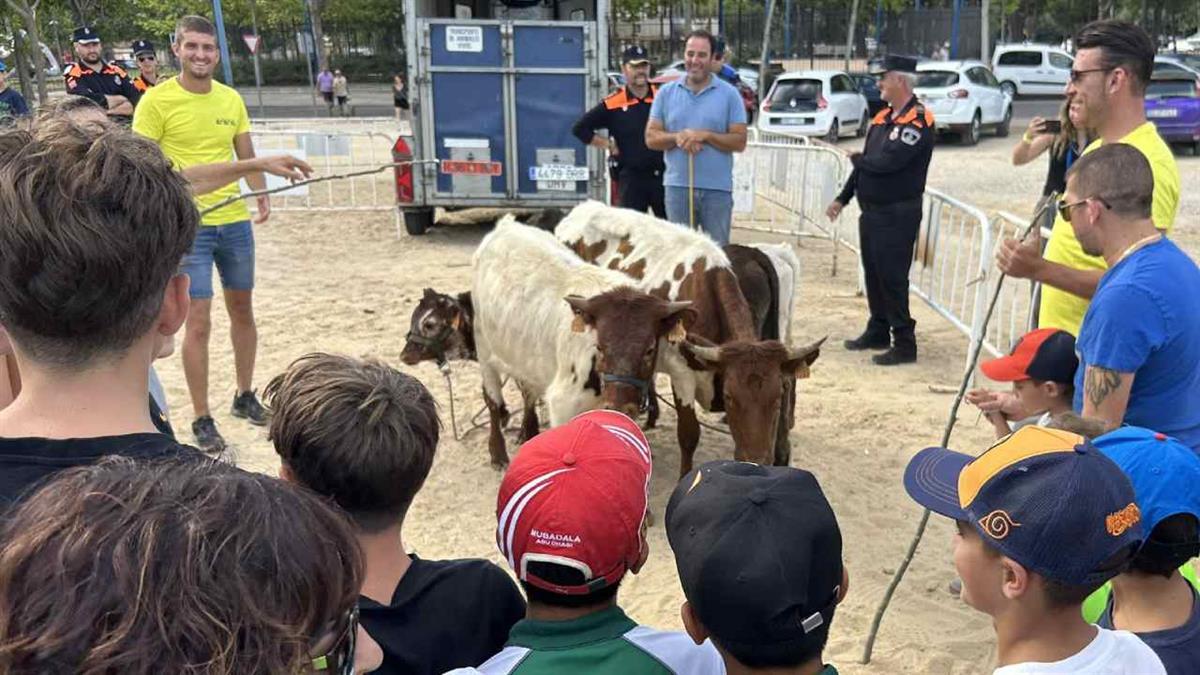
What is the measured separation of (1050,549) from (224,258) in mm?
4953

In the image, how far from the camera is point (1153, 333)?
276 centimetres

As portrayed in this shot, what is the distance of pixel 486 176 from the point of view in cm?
1084

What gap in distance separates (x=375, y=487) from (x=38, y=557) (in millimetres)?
1148

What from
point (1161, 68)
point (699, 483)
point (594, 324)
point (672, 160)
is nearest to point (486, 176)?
point (672, 160)

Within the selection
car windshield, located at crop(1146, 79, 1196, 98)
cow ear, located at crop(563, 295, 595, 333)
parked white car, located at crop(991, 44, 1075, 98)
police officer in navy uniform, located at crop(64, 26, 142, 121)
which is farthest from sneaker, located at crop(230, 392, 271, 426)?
parked white car, located at crop(991, 44, 1075, 98)

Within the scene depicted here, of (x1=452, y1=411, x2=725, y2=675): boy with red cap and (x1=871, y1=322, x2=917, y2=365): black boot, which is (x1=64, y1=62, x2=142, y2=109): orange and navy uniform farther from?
(x1=452, y1=411, x2=725, y2=675): boy with red cap

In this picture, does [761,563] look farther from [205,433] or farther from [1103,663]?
[205,433]

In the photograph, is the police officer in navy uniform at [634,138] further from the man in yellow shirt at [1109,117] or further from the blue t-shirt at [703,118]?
the man in yellow shirt at [1109,117]

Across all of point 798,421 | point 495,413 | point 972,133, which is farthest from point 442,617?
point 972,133

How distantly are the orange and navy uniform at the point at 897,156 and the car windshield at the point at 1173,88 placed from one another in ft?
43.9

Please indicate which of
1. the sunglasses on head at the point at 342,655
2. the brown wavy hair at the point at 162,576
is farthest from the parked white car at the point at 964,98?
the brown wavy hair at the point at 162,576

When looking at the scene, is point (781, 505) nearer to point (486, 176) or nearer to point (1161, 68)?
point (486, 176)

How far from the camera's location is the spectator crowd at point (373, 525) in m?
0.92

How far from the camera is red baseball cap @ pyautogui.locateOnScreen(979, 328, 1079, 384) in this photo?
333cm
